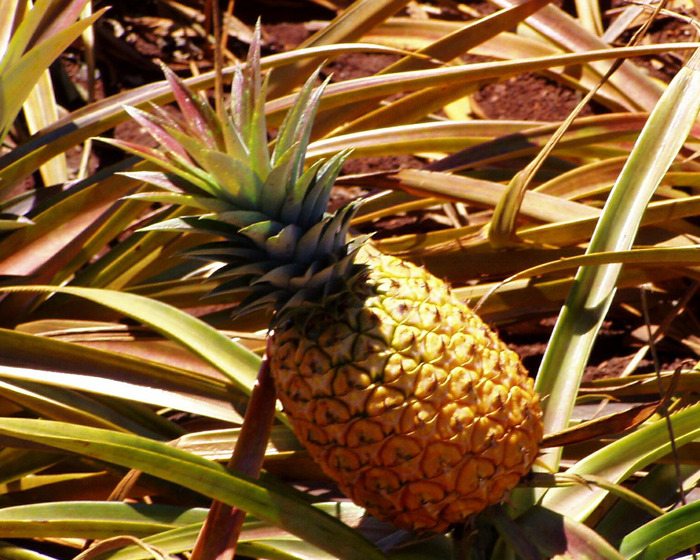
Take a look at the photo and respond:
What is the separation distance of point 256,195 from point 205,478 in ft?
1.30

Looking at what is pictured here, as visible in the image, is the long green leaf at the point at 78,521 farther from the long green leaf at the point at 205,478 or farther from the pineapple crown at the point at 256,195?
the pineapple crown at the point at 256,195

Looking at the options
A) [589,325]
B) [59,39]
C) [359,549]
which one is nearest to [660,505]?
[589,325]

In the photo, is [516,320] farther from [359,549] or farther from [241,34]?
[241,34]

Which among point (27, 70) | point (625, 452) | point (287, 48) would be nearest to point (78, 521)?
point (625, 452)

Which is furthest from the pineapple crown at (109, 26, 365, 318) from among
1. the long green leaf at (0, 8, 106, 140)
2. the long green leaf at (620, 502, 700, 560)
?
the long green leaf at (0, 8, 106, 140)

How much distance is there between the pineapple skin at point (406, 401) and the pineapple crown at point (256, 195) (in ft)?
0.19

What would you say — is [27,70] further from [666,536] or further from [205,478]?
[666,536]

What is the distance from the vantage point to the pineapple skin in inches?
38.1

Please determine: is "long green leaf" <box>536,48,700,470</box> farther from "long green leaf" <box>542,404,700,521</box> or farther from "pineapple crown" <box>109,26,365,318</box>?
"pineapple crown" <box>109,26,365,318</box>

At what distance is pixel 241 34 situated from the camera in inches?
122

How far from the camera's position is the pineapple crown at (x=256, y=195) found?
1.00 m

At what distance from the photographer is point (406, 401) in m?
0.96

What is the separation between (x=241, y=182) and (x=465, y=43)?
1.09 meters

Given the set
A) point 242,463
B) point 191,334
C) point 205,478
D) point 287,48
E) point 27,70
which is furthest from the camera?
point 287,48
